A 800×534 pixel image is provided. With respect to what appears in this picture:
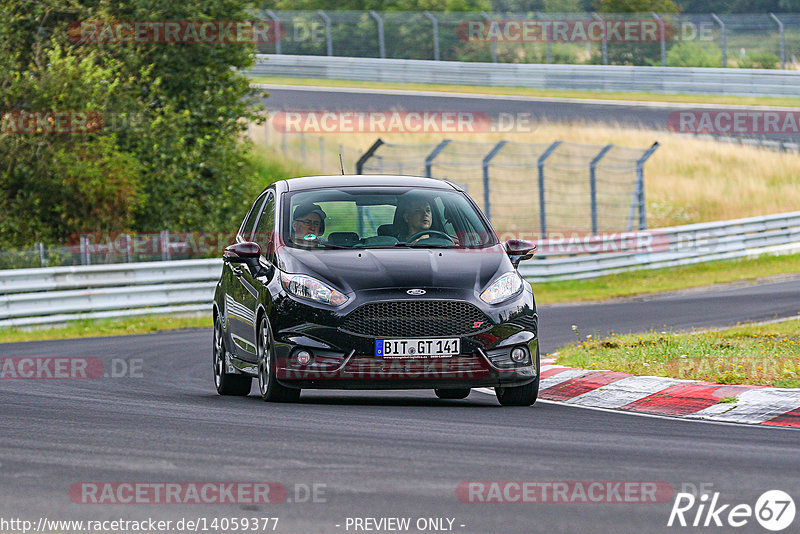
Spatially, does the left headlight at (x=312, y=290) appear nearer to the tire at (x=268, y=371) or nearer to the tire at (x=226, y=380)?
the tire at (x=268, y=371)

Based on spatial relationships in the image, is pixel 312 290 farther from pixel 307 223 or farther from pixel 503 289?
pixel 503 289

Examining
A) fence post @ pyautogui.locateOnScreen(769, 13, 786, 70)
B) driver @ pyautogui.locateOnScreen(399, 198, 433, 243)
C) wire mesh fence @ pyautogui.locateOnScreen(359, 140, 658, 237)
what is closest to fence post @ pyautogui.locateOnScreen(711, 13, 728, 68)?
fence post @ pyautogui.locateOnScreen(769, 13, 786, 70)

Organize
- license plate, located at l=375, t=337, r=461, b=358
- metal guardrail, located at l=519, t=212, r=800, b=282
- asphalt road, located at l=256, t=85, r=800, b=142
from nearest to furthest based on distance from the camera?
license plate, located at l=375, t=337, r=461, b=358
metal guardrail, located at l=519, t=212, r=800, b=282
asphalt road, located at l=256, t=85, r=800, b=142

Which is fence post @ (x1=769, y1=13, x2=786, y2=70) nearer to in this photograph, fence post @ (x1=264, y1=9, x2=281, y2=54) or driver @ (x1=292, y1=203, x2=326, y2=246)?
fence post @ (x1=264, y1=9, x2=281, y2=54)

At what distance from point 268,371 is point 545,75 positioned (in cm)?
3918

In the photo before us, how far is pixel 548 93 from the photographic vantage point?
47.8 meters

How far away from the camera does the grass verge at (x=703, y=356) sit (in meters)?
10.2

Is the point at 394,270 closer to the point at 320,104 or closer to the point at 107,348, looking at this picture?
the point at 107,348

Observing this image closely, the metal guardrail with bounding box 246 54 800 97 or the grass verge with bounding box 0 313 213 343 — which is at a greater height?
the metal guardrail with bounding box 246 54 800 97

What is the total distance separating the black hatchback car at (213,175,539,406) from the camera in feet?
30.9

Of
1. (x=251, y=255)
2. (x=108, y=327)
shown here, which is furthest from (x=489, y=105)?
(x=251, y=255)

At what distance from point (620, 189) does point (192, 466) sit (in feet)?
120

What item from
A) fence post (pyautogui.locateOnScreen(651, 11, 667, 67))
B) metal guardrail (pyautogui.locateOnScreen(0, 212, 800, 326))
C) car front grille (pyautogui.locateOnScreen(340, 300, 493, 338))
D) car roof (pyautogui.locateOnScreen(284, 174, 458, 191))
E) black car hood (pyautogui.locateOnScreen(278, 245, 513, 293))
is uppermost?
fence post (pyautogui.locateOnScreen(651, 11, 667, 67))

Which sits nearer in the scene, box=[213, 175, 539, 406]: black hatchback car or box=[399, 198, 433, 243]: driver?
box=[213, 175, 539, 406]: black hatchback car
